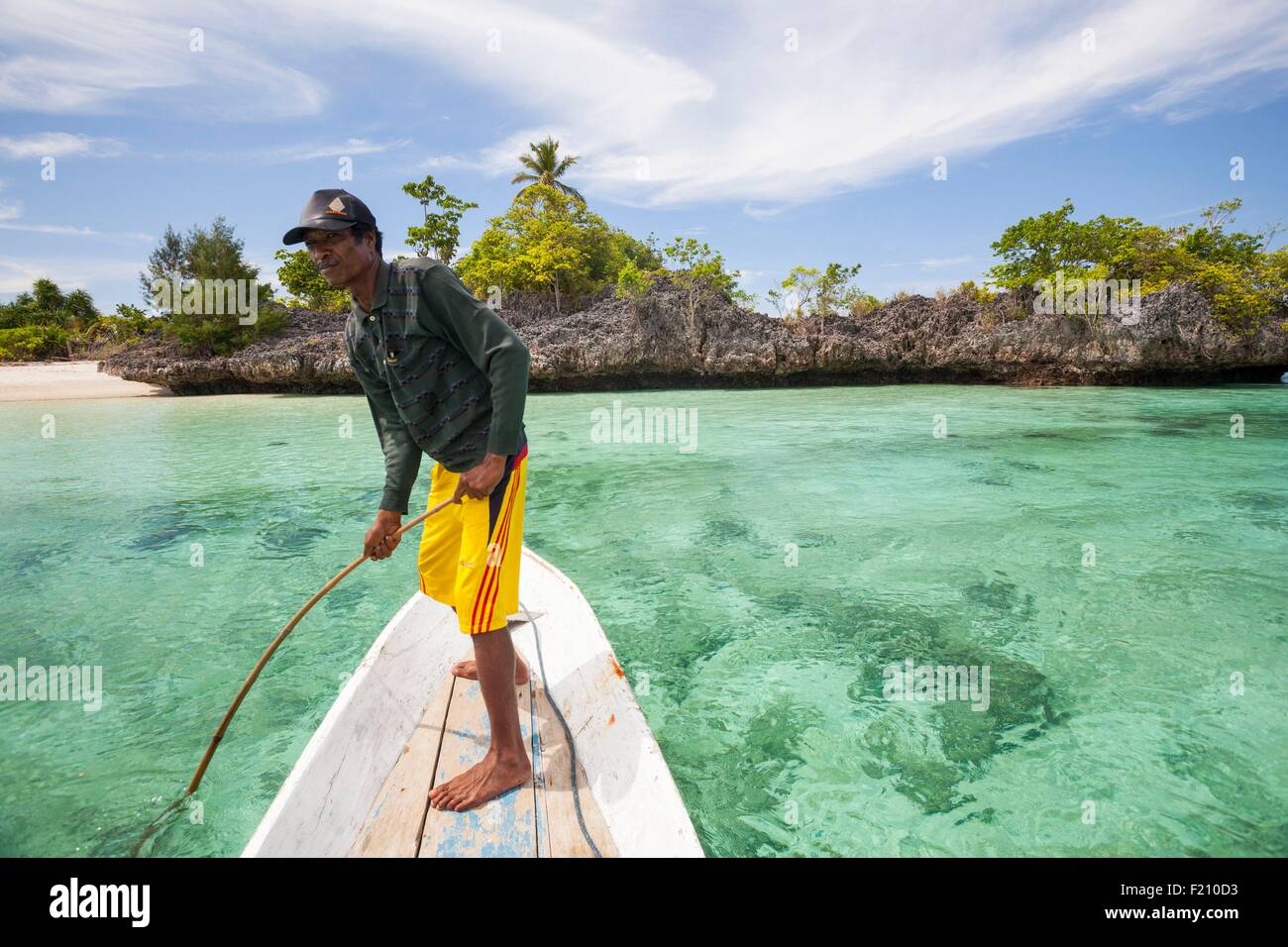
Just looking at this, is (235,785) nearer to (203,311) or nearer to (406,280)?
(406,280)

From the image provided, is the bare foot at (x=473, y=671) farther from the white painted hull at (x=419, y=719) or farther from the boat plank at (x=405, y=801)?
the boat plank at (x=405, y=801)

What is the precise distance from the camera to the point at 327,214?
1.89 metres

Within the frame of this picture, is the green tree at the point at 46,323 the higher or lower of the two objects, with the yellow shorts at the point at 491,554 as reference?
higher

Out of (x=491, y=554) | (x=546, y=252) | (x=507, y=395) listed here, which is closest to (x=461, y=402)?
(x=507, y=395)

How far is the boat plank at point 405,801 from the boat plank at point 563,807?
1.34 ft

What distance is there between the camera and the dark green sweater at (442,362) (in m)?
1.97

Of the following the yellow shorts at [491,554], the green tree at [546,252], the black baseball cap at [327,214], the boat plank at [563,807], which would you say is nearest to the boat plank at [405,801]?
the boat plank at [563,807]

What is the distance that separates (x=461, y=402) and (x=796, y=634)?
2.88 m

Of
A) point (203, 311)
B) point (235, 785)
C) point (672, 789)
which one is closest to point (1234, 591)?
point (672, 789)

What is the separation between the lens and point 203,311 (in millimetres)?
25656

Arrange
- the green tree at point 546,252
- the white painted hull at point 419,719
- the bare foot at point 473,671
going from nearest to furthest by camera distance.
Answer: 1. the white painted hull at point 419,719
2. the bare foot at point 473,671
3. the green tree at point 546,252

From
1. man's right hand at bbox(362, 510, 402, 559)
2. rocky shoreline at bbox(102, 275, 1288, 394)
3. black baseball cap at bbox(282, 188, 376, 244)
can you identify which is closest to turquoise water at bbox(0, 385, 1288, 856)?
man's right hand at bbox(362, 510, 402, 559)

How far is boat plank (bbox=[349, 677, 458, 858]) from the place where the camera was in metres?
1.89
